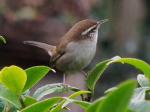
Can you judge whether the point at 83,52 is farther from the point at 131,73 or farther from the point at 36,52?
the point at 131,73

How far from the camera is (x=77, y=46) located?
4512 millimetres

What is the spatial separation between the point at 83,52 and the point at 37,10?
2700 millimetres

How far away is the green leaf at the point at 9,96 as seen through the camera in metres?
1.72

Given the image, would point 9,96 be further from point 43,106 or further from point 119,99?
point 119,99

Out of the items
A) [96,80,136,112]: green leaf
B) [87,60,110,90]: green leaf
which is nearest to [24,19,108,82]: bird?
[87,60,110,90]: green leaf

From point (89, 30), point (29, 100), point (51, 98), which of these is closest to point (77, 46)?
point (89, 30)

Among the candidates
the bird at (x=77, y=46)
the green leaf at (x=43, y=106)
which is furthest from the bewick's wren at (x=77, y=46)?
the green leaf at (x=43, y=106)

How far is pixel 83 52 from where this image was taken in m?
4.41

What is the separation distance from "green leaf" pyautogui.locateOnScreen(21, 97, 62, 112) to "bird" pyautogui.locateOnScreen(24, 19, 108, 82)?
276 centimetres

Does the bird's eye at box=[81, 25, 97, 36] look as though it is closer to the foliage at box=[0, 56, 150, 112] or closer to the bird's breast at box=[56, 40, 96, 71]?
the bird's breast at box=[56, 40, 96, 71]

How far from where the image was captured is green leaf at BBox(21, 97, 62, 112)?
1.57 meters

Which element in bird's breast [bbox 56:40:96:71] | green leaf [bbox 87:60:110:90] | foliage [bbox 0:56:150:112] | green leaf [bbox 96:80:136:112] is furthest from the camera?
bird's breast [bbox 56:40:96:71]

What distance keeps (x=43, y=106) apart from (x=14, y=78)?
0.19 m

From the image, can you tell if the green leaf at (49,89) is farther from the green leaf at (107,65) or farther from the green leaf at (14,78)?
the green leaf at (14,78)
